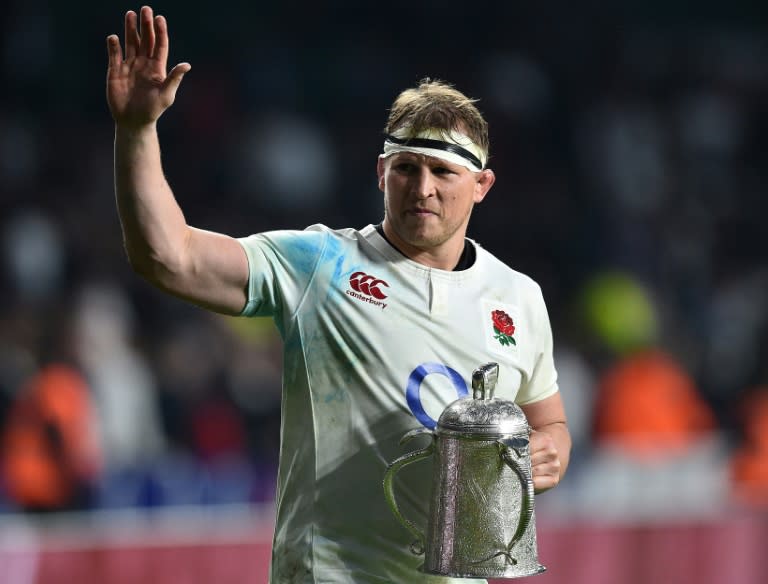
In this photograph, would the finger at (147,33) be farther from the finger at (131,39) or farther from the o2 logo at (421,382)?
the o2 logo at (421,382)

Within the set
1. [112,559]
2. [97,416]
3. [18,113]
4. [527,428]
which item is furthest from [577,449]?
[527,428]

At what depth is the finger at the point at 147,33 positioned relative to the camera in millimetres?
3176

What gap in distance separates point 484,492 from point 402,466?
0.28m

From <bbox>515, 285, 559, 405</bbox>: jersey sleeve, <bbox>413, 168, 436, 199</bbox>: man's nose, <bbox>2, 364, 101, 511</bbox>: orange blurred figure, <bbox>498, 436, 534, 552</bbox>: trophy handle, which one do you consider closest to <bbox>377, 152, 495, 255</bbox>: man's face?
<bbox>413, 168, 436, 199</bbox>: man's nose

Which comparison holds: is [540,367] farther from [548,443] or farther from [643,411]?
[643,411]

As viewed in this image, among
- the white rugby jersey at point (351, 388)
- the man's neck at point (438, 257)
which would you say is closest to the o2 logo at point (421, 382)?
the white rugby jersey at point (351, 388)

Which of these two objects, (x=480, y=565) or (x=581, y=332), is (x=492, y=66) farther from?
(x=480, y=565)

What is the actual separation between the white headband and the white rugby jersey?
0.31 meters

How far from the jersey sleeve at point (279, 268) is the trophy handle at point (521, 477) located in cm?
68

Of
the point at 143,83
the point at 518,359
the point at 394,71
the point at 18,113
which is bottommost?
the point at 518,359

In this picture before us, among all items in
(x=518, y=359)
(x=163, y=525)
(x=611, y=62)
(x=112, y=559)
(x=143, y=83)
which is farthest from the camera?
(x=611, y=62)

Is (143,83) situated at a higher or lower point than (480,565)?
higher

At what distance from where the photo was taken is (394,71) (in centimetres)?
1491

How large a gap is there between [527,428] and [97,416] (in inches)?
230
